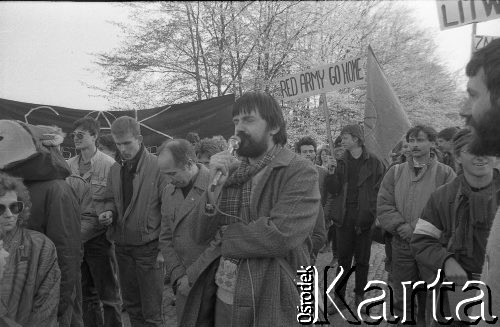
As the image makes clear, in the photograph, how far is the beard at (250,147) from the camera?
247 centimetres

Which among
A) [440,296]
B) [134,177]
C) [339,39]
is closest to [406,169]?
[440,296]

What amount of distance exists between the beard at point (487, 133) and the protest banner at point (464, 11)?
504 centimetres

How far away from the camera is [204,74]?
1653 centimetres

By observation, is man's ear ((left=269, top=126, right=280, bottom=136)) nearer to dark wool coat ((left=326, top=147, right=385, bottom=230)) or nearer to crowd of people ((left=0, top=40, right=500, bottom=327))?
crowd of people ((left=0, top=40, right=500, bottom=327))

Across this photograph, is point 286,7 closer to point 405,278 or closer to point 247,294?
point 405,278

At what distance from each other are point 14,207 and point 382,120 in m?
4.57

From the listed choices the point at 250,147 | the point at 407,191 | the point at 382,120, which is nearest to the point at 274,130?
the point at 250,147

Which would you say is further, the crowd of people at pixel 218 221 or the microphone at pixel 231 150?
the microphone at pixel 231 150

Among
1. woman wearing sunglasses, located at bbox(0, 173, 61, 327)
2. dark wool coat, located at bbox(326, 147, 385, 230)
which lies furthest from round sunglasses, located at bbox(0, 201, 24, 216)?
dark wool coat, located at bbox(326, 147, 385, 230)

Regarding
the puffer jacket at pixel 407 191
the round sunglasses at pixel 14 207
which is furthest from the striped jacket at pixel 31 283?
the puffer jacket at pixel 407 191

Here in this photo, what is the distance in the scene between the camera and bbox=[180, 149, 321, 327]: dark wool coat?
7.28 feet

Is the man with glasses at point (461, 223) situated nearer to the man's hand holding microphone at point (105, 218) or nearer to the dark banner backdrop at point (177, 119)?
the man's hand holding microphone at point (105, 218)

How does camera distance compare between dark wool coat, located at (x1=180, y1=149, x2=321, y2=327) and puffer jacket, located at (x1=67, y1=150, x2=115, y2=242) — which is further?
puffer jacket, located at (x1=67, y1=150, x2=115, y2=242)

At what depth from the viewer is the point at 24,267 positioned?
2584mm
